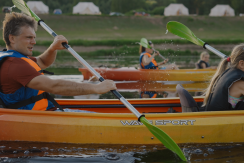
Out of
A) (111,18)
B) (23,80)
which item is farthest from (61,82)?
(111,18)

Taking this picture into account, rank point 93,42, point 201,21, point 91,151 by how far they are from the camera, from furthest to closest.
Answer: point 201,21 → point 93,42 → point 91,151

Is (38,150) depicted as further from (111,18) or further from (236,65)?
(111,18)

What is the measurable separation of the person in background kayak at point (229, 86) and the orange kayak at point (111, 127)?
10cm

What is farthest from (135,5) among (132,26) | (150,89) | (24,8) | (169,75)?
(24,8)

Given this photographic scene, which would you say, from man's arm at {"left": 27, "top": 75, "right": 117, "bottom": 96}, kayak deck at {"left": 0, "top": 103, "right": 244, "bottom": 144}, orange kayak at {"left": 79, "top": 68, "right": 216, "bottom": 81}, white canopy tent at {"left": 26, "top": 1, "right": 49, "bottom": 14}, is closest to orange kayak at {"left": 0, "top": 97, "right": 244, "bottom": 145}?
kayak deck at {"left": 0, "top": 103, "right": 244, "bottom": 144}

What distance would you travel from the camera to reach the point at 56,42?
11.2 feet

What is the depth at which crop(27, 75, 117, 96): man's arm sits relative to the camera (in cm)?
276

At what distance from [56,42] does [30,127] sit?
3.25 ft

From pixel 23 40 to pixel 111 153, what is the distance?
1481mm

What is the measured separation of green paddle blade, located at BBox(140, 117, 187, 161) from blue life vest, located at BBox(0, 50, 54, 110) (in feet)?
3.66

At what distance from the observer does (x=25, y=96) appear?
10.3 ft

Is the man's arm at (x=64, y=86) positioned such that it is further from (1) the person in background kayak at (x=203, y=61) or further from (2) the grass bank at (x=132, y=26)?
(2) the grass bank at (x=132, y=26)

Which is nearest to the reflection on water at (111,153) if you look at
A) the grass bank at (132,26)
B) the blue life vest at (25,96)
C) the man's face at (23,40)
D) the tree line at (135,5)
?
the blue life vest at (25,96)

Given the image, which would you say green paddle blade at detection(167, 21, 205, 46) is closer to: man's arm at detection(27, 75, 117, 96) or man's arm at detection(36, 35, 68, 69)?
man's arm at detection(36, 35, 68, 69)
